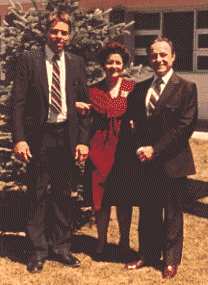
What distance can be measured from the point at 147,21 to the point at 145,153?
11501 millimetres

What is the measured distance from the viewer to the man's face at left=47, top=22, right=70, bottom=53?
3.67 metres

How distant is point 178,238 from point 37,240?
4.32 feet

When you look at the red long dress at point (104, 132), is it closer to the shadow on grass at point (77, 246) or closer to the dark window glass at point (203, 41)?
the shadow on grass at point (77, 246)

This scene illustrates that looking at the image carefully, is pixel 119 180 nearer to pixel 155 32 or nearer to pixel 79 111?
pixel 79 111

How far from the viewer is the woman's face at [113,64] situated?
3914 mm

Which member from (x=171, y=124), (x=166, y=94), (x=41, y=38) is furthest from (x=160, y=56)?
(x=41, y=38)

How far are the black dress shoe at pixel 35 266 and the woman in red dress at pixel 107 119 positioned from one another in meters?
0.73

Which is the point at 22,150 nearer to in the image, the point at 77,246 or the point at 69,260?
the point at 69,260

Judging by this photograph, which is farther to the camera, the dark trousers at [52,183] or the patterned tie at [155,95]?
the dark trousers at [52,183]

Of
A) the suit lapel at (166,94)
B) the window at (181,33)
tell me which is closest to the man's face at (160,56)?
the suit lapel at (166,94)

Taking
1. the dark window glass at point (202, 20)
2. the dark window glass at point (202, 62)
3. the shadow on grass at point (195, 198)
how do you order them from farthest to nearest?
the dark window glass at point (202, 62) → the dark window glass at point (202, 20) → the shadow on grass at point (195, 198)

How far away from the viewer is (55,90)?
150 inches

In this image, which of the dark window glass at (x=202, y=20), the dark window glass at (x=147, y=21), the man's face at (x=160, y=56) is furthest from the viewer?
the dark window glass at (x=147, y=21)

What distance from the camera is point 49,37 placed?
375 centimetres
